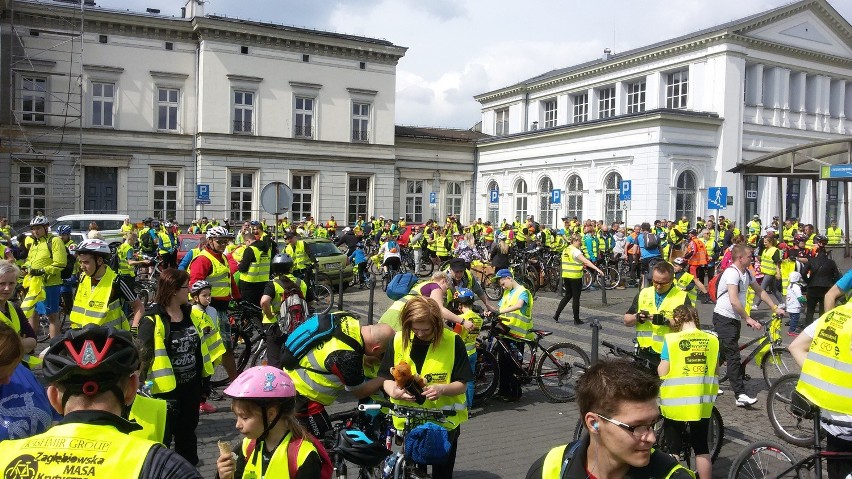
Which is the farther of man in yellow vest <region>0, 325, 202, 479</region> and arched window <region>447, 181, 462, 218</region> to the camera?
arched window <region>447, 181, 462, 218</region>

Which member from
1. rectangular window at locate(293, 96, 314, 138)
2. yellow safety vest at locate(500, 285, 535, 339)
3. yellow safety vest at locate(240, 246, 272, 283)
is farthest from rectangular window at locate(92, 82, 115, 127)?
yellow safety vest at locate(500, 285, 535, 339)

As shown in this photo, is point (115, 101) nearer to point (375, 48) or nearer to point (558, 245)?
point (375, 48)

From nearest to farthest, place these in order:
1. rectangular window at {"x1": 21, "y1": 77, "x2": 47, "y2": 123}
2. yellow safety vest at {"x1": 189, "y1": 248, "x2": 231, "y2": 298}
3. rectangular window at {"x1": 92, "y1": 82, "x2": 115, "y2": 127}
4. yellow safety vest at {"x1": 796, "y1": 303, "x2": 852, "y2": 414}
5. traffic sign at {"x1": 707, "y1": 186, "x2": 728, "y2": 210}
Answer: yellow safety vest at {"x1": 796, "y1": 303, "x2": 852, "y2": 414} < yellow safety vest at {"x1": 189, "y1": 248, "x2": 231, "y2": 298} < traffic sign at {"x1": 707, "y1": 186, "x2": 728, "y2": 210} < rectangular window at {"x1": 21, "y1": 77, "x2": 47, "y2": 123} < rectangular window at {"x1": 92, "y1": 82, "x2": 115, "y2": 127}

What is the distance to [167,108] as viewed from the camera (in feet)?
121

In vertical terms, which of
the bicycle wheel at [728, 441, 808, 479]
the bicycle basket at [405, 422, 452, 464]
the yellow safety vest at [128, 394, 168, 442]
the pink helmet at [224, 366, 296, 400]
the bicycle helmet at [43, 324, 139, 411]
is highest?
the bicycle helmet at [43, 324, 139, 411]

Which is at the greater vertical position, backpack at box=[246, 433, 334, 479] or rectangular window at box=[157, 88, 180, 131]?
rectangular window at box=[157, 88, 180, 131]

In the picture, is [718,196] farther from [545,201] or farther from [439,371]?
[439,371]

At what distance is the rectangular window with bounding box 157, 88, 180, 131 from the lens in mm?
36844

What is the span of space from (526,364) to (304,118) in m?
33.4

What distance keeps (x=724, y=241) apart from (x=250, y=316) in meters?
19.5

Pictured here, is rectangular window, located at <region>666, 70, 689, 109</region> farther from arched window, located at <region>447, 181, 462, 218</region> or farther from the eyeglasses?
the eyeglasses

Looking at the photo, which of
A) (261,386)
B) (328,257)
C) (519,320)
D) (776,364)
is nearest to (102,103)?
(328,257)

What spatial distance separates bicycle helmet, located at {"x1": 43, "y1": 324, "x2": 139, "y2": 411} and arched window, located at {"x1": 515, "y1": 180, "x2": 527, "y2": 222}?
4096 centimetres

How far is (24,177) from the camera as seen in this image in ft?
112
